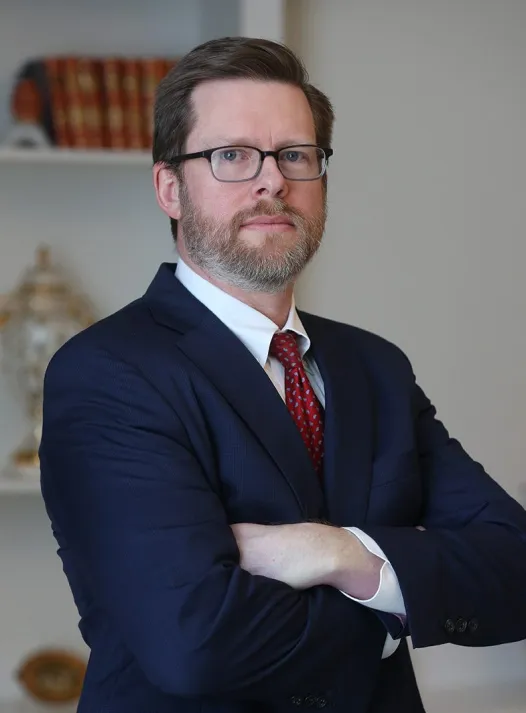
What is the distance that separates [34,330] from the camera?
2908 mm

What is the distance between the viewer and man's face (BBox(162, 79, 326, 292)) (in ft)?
5.53

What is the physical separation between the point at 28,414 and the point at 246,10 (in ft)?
3.93

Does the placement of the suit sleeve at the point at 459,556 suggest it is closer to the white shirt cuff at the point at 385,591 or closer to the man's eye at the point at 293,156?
the white shirt cuff at the point at 385,591

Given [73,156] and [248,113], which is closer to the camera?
[248,113]

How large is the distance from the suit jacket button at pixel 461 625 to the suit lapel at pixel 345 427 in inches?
7.9

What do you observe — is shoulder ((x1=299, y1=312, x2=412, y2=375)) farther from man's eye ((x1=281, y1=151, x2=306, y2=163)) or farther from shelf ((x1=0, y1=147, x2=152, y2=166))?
shelf ((x1=0, y1=147, x2=152, y2=166))

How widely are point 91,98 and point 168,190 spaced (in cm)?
114

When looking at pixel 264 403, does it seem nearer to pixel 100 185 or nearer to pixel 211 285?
pixel 211 285

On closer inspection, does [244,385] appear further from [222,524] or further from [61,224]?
[61,224]

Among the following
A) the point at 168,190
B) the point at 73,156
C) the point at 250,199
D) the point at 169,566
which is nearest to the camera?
the point at 169,566

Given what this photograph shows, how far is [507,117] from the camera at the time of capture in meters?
3.22

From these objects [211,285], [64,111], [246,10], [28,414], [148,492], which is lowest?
[28,414]

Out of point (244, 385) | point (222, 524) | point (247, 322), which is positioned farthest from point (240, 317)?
point (222, 524)

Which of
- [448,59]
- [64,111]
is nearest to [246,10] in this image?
[64,111]
